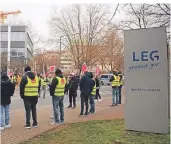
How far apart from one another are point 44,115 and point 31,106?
9.48 feet

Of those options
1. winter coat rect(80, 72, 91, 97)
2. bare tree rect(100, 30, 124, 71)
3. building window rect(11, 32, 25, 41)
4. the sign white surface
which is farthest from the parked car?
building window rect(11, 32, 25, 41)

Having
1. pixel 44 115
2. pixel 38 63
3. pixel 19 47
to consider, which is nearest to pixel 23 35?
pixel 19 47

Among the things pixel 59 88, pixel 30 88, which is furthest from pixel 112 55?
pixel 30 88

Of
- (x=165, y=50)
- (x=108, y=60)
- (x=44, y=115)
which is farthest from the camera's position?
(x=108, y=60)

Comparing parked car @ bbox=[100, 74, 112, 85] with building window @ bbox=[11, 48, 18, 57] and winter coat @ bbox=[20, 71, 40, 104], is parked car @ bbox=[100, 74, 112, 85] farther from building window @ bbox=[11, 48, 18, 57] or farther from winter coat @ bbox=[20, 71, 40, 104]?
building window @ bbox=[11, 48, 18, 57]

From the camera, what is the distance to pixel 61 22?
65.3m

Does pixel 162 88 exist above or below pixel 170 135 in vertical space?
above

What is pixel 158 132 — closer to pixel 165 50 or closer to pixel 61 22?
pixel 165 50

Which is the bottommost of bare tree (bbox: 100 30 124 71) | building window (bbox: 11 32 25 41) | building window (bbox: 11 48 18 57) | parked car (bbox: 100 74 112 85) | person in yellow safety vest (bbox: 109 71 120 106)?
parked car (bbox: 100 74 112 85)

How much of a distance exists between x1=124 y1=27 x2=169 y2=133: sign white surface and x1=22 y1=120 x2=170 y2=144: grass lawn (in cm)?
37

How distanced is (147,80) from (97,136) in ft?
6.22

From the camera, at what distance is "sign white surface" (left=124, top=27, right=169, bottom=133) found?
27.8 ft

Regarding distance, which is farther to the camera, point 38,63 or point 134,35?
point 38,63

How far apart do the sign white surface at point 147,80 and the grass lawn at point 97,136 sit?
14.7 inches
